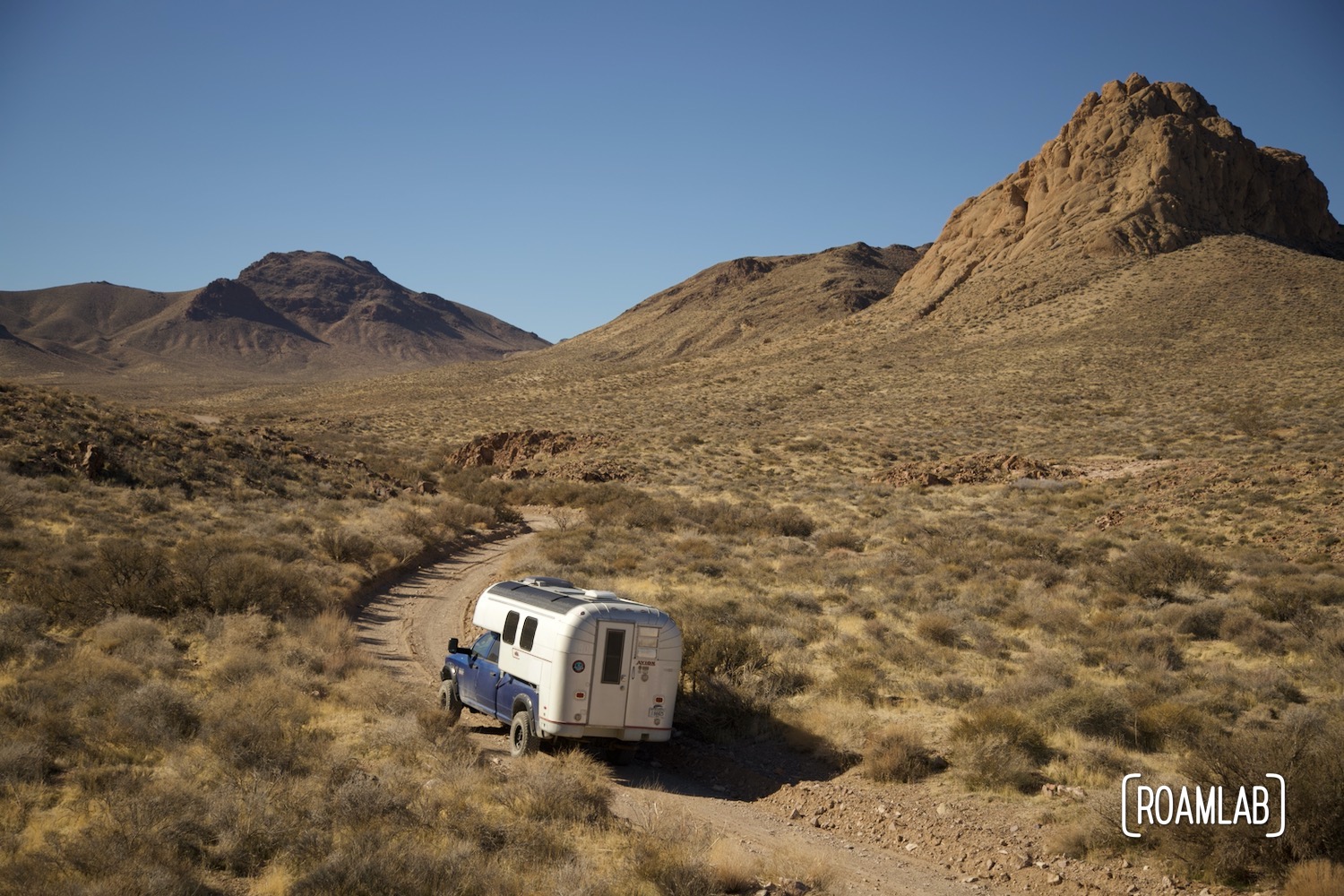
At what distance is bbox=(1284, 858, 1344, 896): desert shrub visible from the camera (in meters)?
6.59

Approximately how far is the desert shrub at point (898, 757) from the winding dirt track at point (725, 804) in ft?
1.99

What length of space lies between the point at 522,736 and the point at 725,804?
2.55 m

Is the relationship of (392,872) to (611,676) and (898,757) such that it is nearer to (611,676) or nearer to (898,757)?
(611,676)

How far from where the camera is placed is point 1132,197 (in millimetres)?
70312

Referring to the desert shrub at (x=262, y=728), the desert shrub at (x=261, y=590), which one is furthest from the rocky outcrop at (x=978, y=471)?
the desert shrub at (x=262, y=728)

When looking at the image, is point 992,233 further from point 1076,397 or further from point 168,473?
point 168,473

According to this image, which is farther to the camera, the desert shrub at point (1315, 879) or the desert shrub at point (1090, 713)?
the desert shrub at point (1090, 713)

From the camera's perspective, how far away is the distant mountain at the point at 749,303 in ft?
344

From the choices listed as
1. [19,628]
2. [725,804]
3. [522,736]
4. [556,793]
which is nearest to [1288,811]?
[725,804]

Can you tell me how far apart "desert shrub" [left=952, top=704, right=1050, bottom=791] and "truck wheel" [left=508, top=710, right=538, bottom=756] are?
5010 mm

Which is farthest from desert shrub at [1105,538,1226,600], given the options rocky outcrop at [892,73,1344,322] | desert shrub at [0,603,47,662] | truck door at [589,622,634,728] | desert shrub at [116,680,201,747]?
rocky outcrop at [892,73,1344,322]

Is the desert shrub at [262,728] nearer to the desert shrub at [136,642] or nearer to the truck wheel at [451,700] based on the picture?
the desert shrub at [136,642]

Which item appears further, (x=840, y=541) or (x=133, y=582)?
(x=840, y=541)

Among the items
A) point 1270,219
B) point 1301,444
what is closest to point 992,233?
point 1270,219
